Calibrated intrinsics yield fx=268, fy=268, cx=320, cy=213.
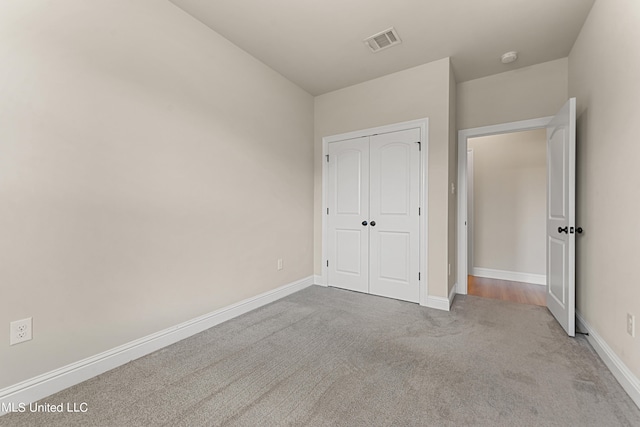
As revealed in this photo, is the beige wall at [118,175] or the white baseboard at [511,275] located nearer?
the beige wall at [118,175]

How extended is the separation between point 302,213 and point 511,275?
11.0ft

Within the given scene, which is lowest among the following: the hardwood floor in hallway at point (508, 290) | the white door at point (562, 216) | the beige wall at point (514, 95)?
the hardwood floor in hallway at point (508, 290)

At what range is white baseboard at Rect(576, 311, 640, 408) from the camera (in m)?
1.49

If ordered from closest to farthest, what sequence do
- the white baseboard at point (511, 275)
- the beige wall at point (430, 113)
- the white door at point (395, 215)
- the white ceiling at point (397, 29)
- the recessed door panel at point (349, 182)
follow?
the white ceiling at point (397, 29)
the beige wall at point (430, 113)
the white door at point (395, 215)
the recessed door panel at point (349, 182)
the white baseboard at point (511, 275)

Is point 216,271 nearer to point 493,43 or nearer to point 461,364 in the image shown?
point 461,364

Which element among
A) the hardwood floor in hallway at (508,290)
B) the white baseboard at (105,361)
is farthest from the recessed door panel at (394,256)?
the white baseboard at (105,361)

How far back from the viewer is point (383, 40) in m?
2.60

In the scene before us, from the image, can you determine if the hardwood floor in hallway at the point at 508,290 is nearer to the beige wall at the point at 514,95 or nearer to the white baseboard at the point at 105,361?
the beige wall at the point at 514,95

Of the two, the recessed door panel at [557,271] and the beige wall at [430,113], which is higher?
the beige wall at [430,113]

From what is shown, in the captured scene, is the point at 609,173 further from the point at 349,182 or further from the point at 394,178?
the point at 349,182

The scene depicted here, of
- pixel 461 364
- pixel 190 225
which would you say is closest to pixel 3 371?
pixel 190 225

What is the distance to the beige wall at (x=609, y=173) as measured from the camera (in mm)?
1587

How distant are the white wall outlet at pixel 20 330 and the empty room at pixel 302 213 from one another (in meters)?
0.01

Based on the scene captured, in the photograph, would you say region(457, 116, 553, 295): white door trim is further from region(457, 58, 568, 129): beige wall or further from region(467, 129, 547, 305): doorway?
region(467, 129, 547, 305): doorway
